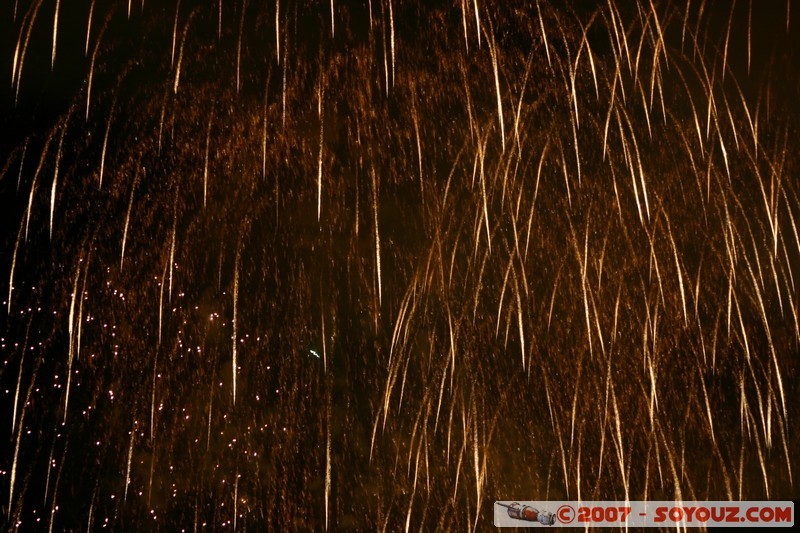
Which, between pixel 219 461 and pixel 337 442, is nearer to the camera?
pixel 219 461

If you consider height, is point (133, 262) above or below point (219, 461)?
above

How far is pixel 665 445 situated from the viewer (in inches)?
396

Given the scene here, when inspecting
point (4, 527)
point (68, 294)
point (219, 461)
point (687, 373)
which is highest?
point (68, 294)

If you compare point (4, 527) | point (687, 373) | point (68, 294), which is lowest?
point (4, 527)

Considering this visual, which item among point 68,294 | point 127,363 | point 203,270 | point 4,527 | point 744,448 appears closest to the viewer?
point 4,527

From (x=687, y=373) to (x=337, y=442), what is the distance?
4.53 metres

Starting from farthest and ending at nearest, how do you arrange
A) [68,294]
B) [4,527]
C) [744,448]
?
[744,448] → [68,294] → [4,527]

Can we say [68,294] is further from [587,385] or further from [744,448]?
[744,448]

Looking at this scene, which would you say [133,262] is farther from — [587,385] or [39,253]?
[587,385]

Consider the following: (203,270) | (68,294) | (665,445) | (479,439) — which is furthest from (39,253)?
(665,445)

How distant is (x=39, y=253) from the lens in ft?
24.3

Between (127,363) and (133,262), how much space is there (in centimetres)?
105

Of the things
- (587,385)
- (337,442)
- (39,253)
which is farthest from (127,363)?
(587,385)

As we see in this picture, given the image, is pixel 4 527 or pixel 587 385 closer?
pixel 4 527
